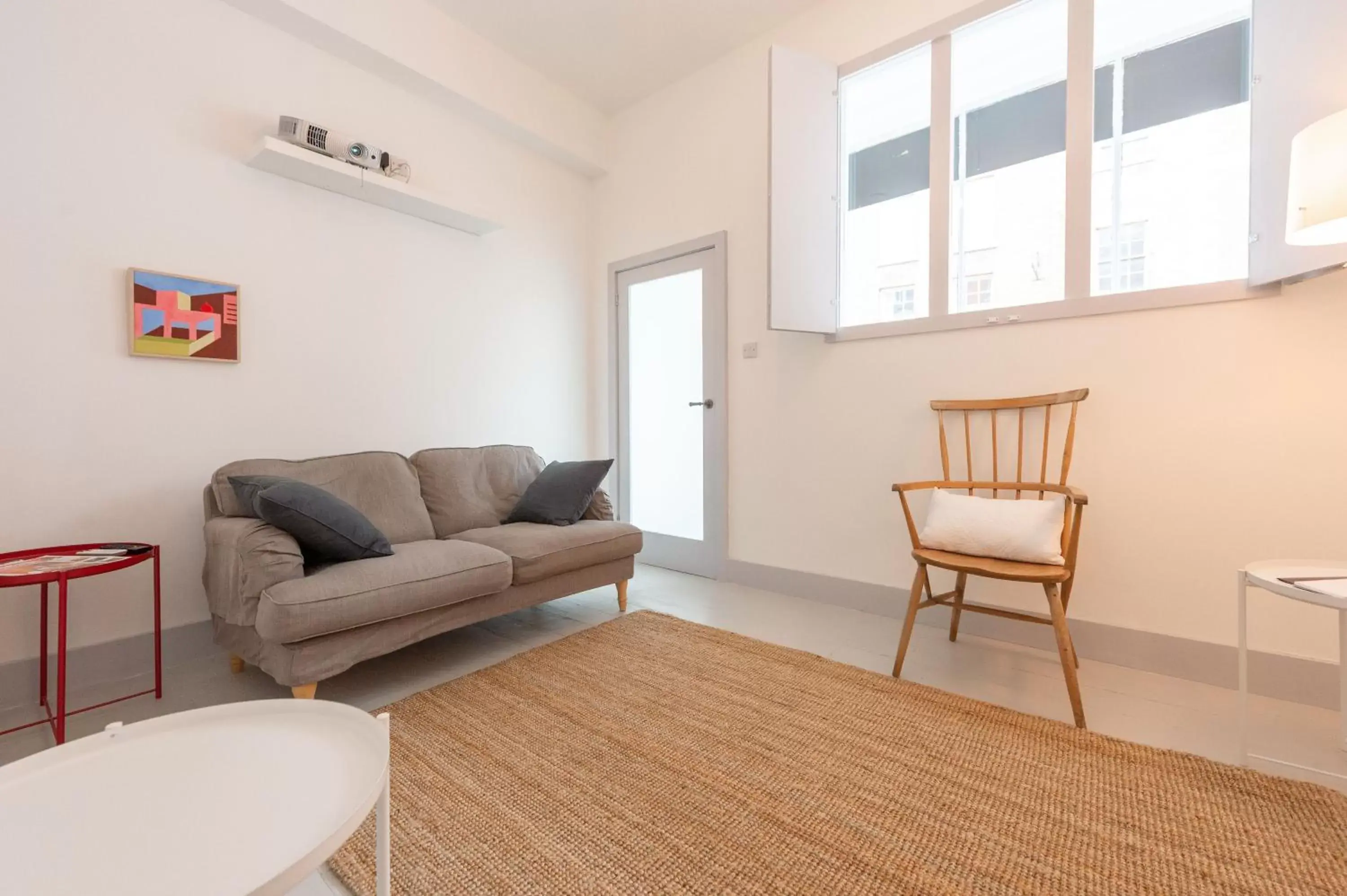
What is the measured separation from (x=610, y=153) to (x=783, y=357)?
2230 millimetres

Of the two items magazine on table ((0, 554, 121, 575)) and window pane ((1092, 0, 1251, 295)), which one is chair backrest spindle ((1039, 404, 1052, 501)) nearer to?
window pane ((1092, 0, 1251, 295))

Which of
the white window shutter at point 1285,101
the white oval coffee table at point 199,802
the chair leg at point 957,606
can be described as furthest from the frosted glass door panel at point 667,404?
the white oval coffee table at point 199,802

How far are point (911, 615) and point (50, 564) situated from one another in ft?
9.46

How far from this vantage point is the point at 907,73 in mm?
2949

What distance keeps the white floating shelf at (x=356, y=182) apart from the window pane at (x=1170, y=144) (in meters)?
3.13

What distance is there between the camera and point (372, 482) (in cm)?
270

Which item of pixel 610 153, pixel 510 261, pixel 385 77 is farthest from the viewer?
pixel 610 153

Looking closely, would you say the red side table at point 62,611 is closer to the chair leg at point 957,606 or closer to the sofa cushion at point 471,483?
the sofa cushion at point 471,483

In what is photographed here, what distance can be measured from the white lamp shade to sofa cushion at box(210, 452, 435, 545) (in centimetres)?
330

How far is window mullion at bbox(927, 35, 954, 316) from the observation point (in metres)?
2.77

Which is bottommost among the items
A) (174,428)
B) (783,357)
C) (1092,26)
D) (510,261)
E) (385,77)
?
(174,428)

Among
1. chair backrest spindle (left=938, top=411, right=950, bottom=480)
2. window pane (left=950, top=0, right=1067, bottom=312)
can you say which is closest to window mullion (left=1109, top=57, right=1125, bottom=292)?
window pane (left=950, top=0, right=1067, bottom=312)

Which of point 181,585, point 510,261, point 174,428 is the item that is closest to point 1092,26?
point 510,261

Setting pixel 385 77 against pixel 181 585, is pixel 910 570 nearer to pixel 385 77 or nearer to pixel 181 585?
pixel 181 585
